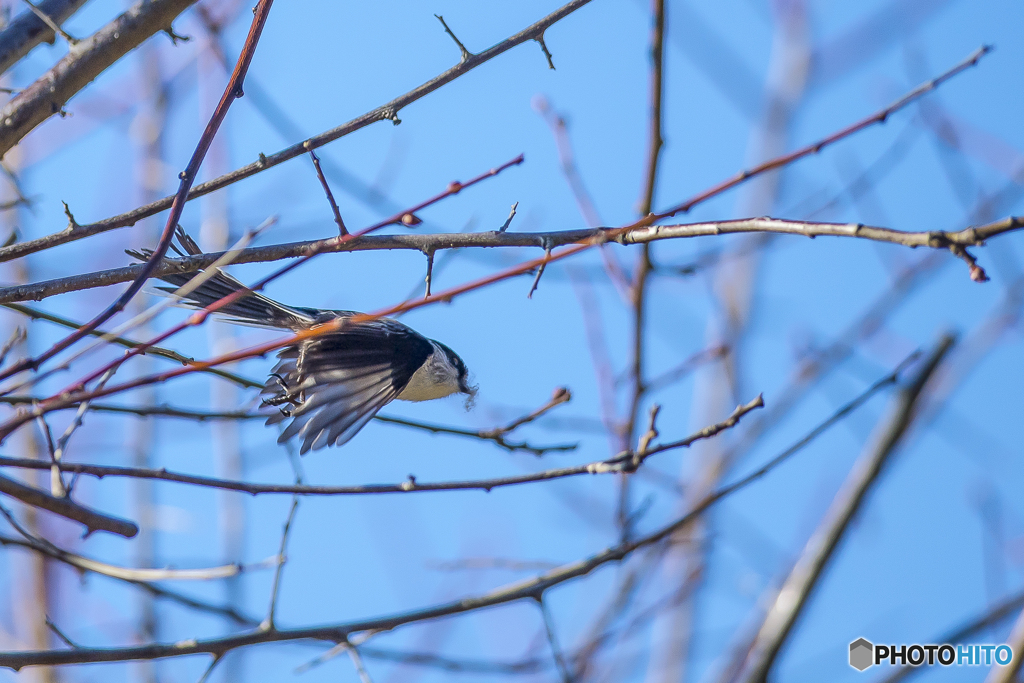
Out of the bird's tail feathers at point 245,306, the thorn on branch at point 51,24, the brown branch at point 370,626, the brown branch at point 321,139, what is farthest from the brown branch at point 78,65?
the brown branch at point 370,626

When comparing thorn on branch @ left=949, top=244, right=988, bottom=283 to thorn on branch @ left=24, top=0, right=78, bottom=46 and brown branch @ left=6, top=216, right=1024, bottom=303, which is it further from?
thorn on branch @ left=24, top=0, right=78, bottom=46

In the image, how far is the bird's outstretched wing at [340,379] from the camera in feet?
7.68

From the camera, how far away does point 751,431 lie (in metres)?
3.87

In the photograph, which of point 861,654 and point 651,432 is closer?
point 651,432

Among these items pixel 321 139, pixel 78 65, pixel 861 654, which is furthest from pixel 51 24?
pixel 861 654

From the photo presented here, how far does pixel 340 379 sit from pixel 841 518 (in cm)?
143

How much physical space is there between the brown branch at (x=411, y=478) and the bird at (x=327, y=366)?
0.52 metres

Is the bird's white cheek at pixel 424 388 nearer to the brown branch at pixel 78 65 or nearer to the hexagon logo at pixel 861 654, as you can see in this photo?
the brown branch at pixel 78 65

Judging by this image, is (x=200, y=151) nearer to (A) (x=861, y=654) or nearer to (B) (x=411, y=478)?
(B) (x=411, y=478)

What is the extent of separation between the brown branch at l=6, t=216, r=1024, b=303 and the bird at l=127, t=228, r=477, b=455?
312 millimetres

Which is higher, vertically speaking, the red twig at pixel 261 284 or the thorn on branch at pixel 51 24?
the thorn on branch at pixel 51 24

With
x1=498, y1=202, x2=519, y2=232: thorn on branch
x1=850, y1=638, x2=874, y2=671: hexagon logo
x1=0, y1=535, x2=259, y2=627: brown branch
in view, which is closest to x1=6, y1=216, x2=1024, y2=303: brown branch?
x1=498, y1=202, x2=519, y2=232: thorn on branch

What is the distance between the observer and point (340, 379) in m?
2.61

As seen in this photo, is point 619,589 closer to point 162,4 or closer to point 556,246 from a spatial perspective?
point 556,246
